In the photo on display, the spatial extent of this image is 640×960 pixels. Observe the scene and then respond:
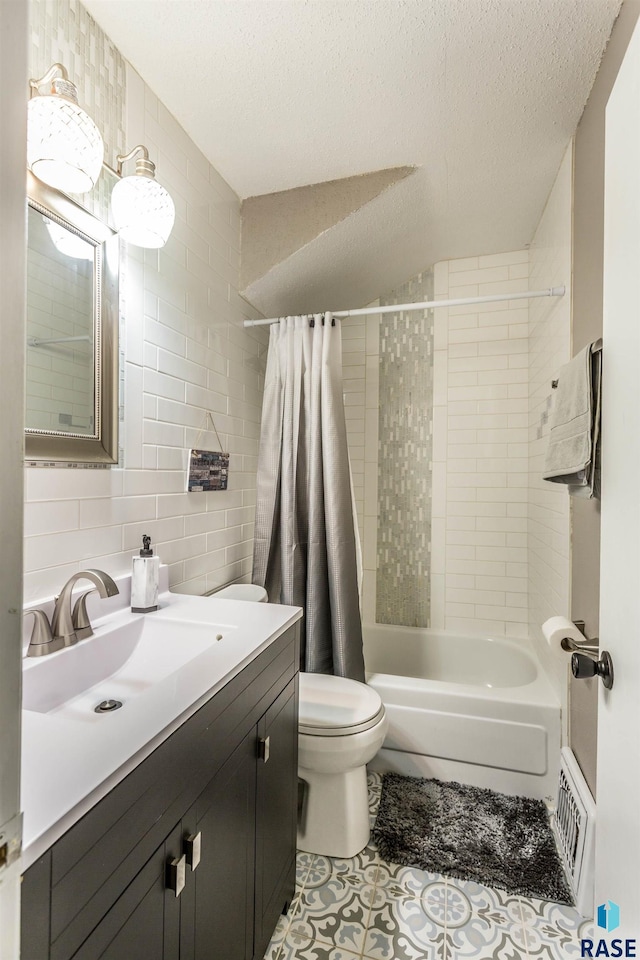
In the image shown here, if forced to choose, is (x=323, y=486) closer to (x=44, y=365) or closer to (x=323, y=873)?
(x=44, y=365)

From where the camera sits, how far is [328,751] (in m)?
1.48

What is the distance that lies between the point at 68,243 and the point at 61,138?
24 cm

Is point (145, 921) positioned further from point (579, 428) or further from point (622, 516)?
point (579, 428)

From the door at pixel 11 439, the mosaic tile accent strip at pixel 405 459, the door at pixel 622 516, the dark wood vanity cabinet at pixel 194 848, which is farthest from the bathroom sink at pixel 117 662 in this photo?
the mosaic tile accent strip at pixel 405 459

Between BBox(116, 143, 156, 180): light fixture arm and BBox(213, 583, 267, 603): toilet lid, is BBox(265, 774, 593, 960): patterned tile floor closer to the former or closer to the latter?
BBox(213, 583, 267, 603): toilet lid

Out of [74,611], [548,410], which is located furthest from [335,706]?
[548,410]

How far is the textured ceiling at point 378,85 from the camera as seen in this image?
1247mm

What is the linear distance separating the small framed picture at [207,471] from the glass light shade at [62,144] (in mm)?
878

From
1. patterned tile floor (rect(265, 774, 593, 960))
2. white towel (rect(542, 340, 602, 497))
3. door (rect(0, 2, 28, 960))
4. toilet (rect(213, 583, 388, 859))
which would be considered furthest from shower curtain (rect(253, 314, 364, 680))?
door (rect(0, 2, 28, 960))

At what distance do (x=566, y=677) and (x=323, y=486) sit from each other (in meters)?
1.22

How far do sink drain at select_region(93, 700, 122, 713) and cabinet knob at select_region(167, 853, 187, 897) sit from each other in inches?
12.7

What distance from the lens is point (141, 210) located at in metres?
1.22

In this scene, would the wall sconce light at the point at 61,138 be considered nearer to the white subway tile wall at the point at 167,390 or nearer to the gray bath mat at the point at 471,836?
the white subway tile wall at the point at 167,390

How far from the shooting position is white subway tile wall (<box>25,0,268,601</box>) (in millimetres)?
1144
